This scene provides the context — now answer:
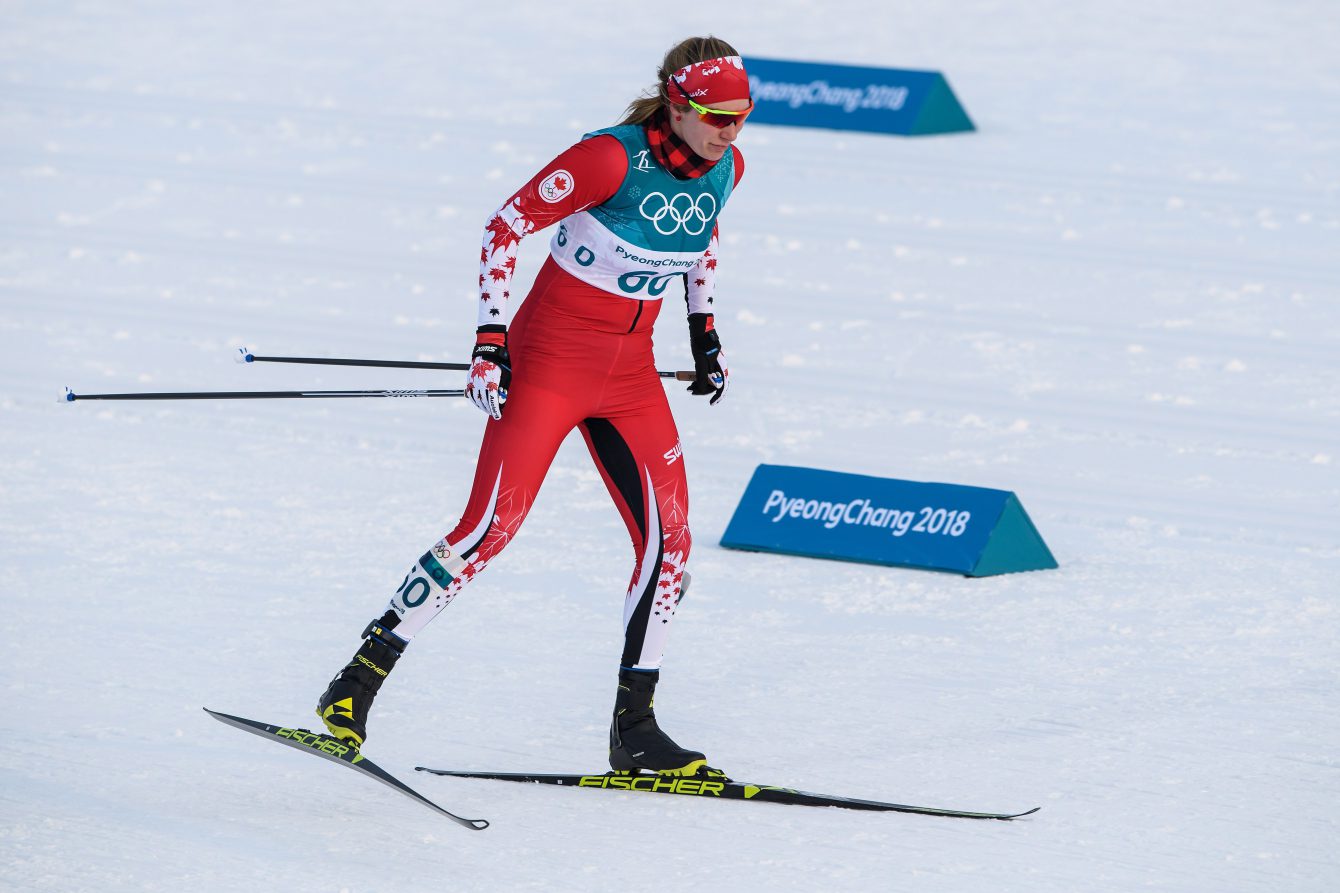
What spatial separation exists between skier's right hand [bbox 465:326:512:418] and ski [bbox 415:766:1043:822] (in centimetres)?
82

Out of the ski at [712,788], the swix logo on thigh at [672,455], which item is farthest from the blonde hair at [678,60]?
the ski at [712,788]

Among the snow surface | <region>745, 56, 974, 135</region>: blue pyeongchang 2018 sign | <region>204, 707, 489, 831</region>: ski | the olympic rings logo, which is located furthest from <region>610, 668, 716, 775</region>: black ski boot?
<region>745, 56, 974, 135</region>: blue pyeongchang 2018 sign

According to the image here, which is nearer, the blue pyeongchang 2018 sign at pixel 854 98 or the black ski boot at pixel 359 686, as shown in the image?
the black ski boot at pixel 359 686

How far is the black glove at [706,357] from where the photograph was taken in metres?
4.50

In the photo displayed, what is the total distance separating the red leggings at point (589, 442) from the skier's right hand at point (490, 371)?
126 mm

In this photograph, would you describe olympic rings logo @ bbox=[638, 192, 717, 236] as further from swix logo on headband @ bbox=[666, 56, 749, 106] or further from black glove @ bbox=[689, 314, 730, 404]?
black glove @ bbox=[689, 314, 730, 404]

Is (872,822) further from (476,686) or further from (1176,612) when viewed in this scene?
(1176,612)

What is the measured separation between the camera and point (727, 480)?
714 centimetres

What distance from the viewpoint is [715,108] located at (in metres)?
4.05

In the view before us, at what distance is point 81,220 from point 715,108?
26.3 ft

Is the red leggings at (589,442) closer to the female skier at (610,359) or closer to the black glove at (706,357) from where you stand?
the female skier at (610,359)

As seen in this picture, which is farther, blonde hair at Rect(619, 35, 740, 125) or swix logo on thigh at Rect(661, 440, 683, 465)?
swix logo on thigh at Rect(661, 440, 683, 465)

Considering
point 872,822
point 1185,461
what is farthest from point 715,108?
point 1185,461

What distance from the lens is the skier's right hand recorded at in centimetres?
399
